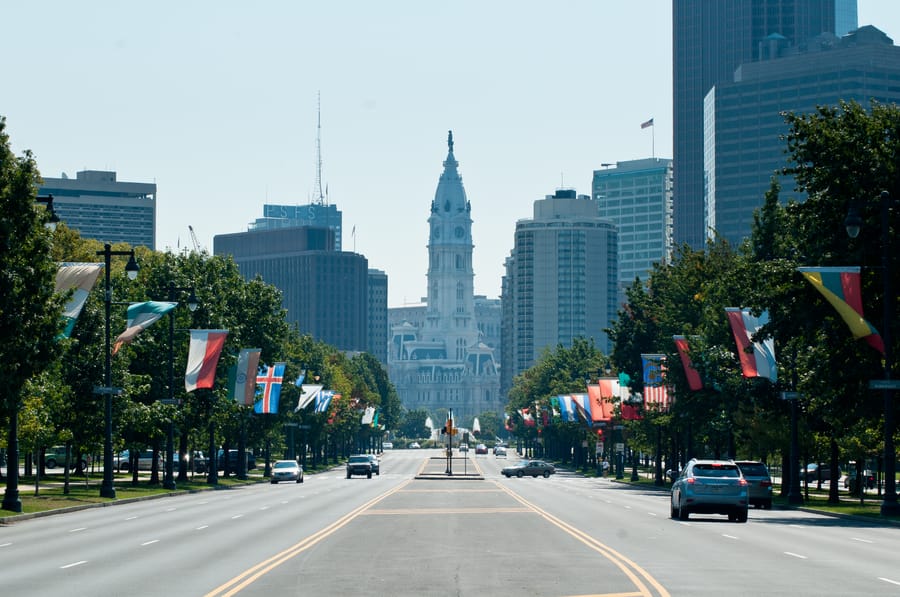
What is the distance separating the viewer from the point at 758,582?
24250 millimetres

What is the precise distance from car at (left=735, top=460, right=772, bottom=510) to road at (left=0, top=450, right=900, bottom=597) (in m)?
5.98

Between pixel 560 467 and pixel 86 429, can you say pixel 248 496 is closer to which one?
pixel 86 429

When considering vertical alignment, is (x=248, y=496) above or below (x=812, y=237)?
below

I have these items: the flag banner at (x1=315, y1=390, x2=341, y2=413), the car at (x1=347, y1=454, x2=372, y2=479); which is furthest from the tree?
the flag banner at (x1=315, y1=390, x2=341, y2=413)

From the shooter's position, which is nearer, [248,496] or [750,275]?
[750,275]

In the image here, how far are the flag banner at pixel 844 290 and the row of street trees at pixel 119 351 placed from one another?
77.8 feet

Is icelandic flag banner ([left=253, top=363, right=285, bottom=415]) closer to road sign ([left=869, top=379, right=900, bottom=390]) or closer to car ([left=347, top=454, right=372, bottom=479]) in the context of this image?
car ([left=347, top=454, right=372, bottom=479])

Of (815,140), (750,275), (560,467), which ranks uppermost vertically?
(815,140)

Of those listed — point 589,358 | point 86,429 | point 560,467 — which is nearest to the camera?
point 86,429

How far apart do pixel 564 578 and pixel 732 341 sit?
4514 cm

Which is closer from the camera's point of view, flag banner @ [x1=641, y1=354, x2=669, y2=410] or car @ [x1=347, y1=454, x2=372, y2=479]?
flag banner @ [x1=641, y1=354, x2=669, y2=410]

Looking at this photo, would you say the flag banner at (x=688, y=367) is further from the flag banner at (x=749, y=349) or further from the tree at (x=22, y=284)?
the tree at (x=22, y=284)

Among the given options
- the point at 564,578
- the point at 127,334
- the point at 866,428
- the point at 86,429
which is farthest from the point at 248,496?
the point at 564,578

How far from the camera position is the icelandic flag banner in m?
92.2
